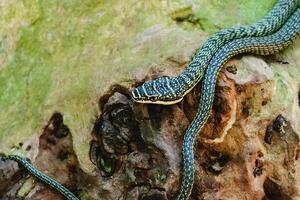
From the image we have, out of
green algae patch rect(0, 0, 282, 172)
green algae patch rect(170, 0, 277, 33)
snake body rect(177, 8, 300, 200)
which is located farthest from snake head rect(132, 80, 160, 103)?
green algae patch rect(170, 0, 277, 33)

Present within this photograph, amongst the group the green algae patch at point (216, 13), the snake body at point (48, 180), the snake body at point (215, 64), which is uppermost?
the green algae patch at point (216, 13)

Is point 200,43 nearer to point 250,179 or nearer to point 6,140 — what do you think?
point 250,179

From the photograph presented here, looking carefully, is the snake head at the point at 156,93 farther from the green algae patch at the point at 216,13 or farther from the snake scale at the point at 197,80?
the green algae patch at the point at 216,13

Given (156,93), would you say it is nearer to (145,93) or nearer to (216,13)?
(145,93)

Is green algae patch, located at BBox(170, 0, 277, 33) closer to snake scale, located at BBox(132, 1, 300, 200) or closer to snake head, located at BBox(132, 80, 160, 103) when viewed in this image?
snake scale, located at BBox(132, 1, 300, 200)

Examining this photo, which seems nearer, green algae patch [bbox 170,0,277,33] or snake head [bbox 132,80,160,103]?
snake head [bbox 132,80,160,103]

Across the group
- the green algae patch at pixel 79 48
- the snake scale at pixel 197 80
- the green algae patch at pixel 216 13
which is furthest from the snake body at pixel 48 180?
the green algae patch at pixel 216 13
